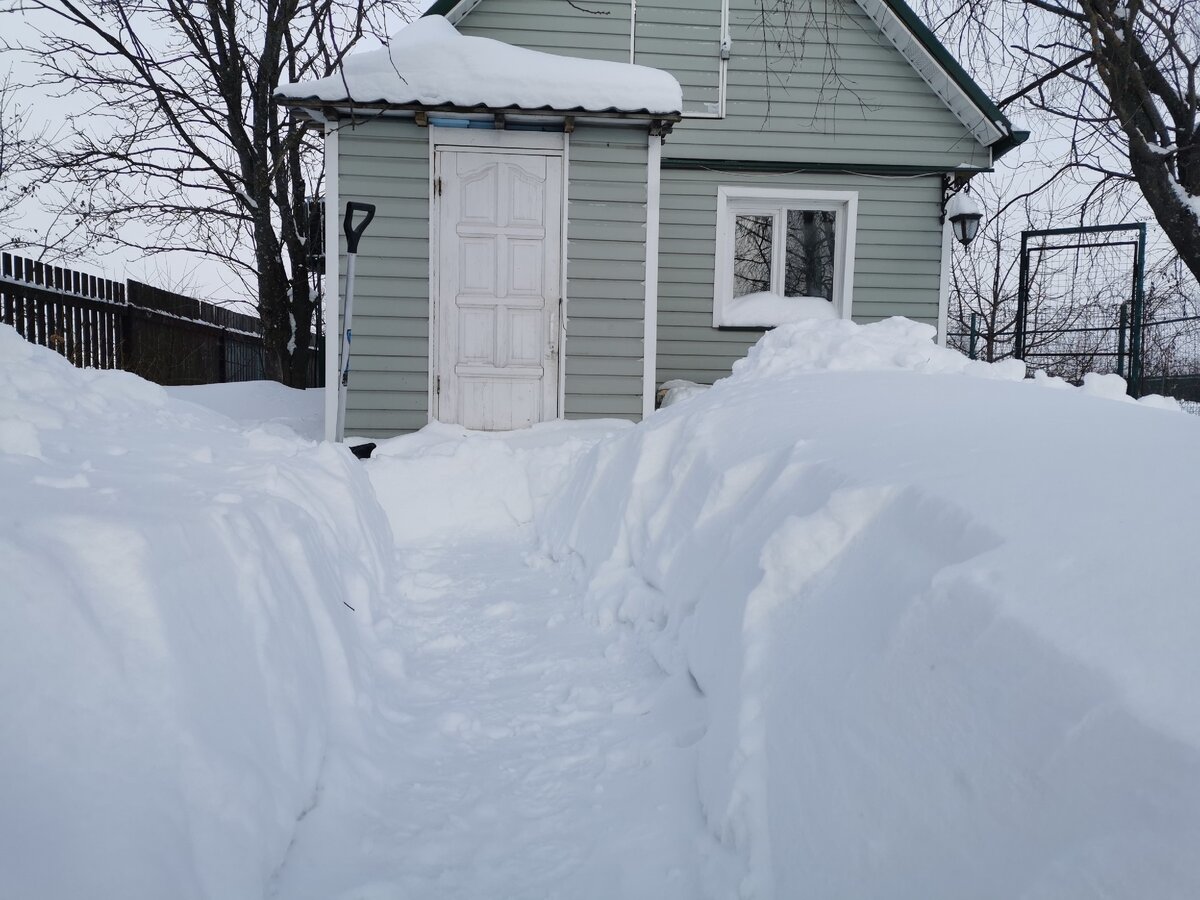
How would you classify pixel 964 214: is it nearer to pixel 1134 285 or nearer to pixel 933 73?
pixel 933 73

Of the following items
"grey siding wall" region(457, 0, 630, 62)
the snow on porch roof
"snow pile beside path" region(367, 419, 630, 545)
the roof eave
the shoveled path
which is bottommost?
the shoveled path

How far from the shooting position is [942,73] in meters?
8.72

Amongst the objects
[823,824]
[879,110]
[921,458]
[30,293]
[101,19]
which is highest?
[101,19]

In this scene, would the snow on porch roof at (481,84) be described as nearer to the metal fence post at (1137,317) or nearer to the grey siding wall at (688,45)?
the grey siding wall at (688,45)

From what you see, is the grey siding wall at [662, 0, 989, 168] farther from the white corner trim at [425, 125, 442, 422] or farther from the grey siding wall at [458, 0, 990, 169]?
the white corner trim at [425, 125, 442, 422]

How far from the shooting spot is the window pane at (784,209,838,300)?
9.29 metres

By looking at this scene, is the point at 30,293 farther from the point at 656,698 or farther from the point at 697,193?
the point at 656,698

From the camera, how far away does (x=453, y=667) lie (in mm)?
2844

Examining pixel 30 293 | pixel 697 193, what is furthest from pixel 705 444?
pixel 30 293

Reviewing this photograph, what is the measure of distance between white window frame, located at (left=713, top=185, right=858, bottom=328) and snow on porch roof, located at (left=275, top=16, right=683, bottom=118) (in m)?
2.62

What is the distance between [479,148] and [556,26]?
2.97 metres

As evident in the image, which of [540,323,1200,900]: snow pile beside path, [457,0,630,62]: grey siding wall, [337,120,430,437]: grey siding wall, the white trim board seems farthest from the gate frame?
[540,323,1200,900]: snow pile beside path

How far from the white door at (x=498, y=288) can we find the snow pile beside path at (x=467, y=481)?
2.15 feet

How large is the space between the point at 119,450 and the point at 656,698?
2085 millimetres
